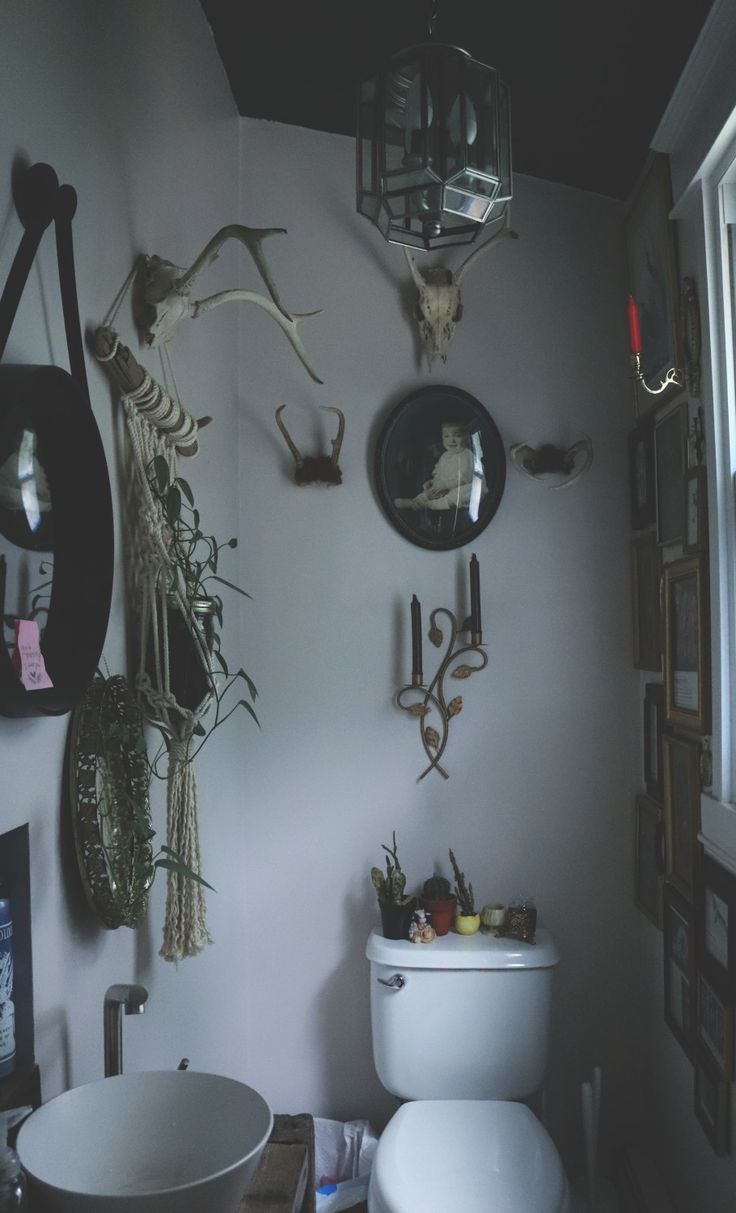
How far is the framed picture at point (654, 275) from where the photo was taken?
186cm

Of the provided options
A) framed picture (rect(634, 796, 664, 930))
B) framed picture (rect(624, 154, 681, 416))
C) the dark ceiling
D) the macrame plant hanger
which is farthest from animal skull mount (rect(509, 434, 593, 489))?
the macrame plant hanger

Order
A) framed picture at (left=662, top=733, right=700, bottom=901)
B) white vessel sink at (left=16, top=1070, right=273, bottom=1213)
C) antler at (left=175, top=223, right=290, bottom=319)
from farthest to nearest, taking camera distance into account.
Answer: framed picture at (left=662, top=733, right=700, bottom=901) < antler at (left=175, top=223, right=290, bottom=319) < white vessel sink at (left=16, top=1070, right=273, bottom=1213)

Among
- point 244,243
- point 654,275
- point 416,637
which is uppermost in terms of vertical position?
point 654,275

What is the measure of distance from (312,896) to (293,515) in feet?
3.06

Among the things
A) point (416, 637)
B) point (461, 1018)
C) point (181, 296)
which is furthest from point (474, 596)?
point (181, 296)

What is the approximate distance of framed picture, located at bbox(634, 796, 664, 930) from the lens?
203 cm

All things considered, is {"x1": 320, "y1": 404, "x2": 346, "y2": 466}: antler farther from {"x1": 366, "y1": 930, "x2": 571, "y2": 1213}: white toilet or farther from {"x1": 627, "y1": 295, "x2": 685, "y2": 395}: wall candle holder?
{"x1": 366, "y1": 930, "x2": 571, "y2": 1213}: white toilet

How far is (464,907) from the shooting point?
216cm

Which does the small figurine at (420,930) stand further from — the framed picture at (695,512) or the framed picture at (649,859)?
the framed picture at (695,512)

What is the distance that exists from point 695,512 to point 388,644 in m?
0.83

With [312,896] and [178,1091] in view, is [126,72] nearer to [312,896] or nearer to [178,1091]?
[178,1091]

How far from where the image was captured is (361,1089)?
2.23m

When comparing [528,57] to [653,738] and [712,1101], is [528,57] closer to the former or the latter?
[653,738]

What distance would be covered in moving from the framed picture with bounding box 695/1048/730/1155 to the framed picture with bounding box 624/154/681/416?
129 cm
